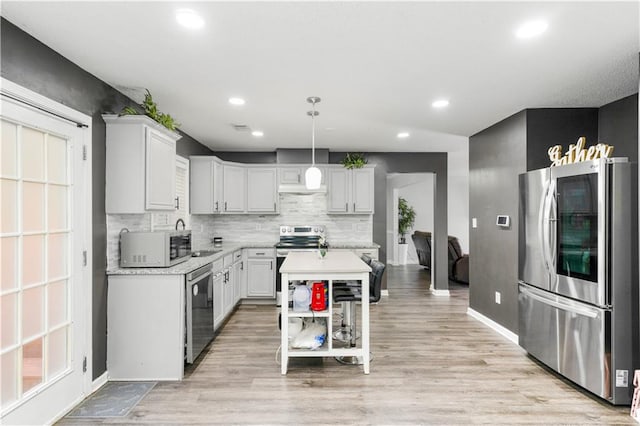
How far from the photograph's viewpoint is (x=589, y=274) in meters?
2.74

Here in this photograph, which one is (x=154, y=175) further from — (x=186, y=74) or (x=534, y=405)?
(x=534, y=405)

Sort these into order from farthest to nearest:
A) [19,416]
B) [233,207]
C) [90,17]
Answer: [233,207] → [19,416] → [90,17]

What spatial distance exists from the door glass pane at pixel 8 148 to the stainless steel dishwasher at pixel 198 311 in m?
1.47

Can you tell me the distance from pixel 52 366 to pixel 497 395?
3.19 metres

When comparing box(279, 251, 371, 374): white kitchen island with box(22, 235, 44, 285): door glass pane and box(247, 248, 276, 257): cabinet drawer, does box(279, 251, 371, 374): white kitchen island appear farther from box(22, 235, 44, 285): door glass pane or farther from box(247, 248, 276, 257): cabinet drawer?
box(247, 248, 276, 257): cabinet drawer

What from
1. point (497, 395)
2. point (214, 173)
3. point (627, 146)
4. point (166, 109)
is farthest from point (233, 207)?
point (627, 146)

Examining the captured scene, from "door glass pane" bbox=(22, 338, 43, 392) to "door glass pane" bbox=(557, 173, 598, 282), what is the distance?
12.6 feet

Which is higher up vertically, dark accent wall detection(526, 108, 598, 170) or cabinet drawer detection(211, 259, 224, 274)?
dark accent wall detection(526, 108, 598, 170)

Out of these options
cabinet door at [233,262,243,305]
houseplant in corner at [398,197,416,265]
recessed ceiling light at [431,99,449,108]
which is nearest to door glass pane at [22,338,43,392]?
cabinet door at [233,262,243,305]

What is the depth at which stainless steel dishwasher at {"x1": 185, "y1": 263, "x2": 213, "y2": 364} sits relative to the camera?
3.16 meters

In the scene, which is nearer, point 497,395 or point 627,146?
point 497,395

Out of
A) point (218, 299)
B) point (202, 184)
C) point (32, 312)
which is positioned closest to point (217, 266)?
point (218, 299)

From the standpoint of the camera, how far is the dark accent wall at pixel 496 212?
388cm

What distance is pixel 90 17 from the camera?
6.57ft
